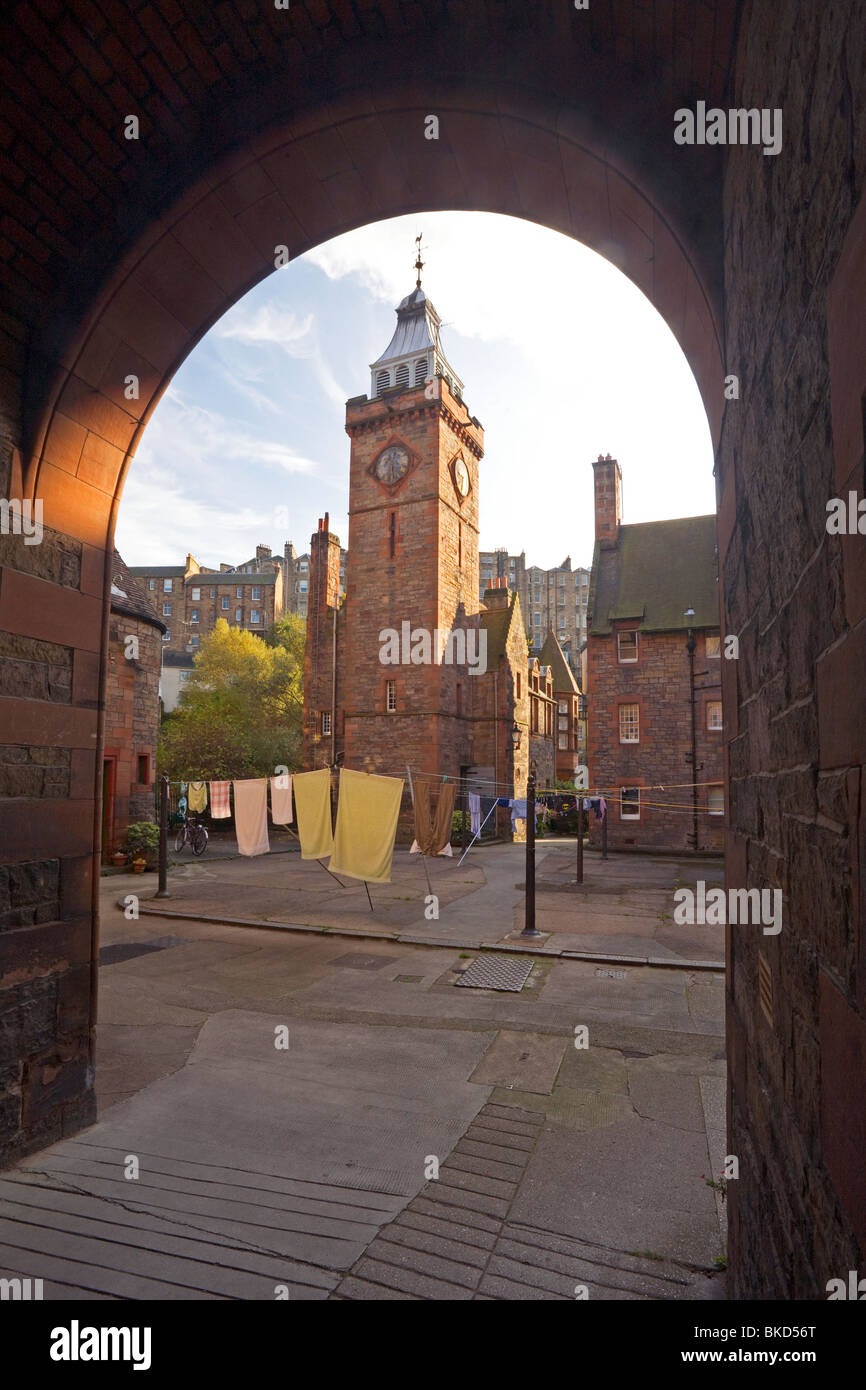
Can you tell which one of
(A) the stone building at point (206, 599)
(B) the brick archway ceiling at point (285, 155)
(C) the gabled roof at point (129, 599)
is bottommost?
(B) the brick archway ceiling at point (285, 155)

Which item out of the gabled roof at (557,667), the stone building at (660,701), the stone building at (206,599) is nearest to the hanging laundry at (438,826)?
the stone building at (660,701)

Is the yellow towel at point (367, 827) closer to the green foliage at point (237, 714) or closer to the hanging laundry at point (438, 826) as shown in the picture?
the hanging laundry at point (438, 826)

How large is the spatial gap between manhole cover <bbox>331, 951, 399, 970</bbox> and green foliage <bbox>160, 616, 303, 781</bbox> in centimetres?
2535

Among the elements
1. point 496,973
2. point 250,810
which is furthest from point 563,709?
point 496,973

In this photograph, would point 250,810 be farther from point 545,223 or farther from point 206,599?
point 206,599

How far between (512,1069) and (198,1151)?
2.85m

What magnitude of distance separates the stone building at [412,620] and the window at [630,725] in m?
5.18

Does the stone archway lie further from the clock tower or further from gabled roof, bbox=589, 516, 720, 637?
gabled roof, bbox=589, 516, 720, 637

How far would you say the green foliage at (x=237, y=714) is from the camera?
3662 centimetres

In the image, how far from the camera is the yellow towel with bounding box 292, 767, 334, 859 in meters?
13.5

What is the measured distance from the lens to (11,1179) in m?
4.46

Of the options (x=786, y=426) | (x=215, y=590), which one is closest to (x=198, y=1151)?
(x=786, y=426)

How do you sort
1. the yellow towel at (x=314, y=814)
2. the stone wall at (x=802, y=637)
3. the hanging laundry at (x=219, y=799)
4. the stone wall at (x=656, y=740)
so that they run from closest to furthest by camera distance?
1. the stone wall at (x=802, y=637)
2. the yellow towel at (x=314, y=814)
3. the hanging laundry at (x=219, y=799)
4. the stone wall at (x=656, y=740)
